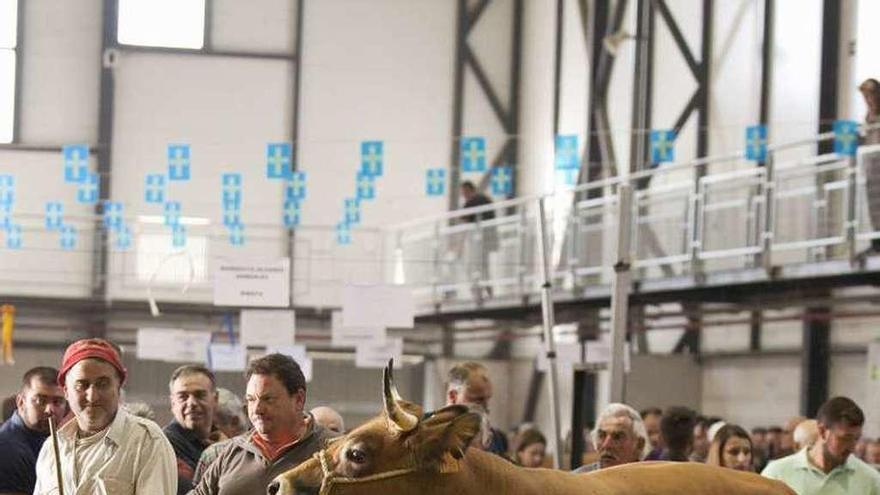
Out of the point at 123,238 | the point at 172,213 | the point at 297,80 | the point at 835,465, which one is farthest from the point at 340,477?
the point at 297,80

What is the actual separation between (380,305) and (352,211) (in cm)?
1469

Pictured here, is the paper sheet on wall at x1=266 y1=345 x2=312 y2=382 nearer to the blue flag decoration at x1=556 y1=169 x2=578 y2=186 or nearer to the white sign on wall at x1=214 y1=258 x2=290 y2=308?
the white sign on wall at x1=214 y1=258 x2=290 y2=308

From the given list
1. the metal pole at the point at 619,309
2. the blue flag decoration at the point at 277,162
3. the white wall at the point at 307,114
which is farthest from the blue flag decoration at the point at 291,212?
the metal pole at the point at 619,309

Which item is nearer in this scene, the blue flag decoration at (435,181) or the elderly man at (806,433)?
the elderly man at (806,433)

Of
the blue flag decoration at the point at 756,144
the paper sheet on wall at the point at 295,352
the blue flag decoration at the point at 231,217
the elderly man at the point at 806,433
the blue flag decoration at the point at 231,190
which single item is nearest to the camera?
the elderly man at the point at 806,433

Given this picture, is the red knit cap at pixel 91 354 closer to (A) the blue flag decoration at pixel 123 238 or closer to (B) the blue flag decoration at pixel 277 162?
(B) the blue flag decoration at pixel 277 162

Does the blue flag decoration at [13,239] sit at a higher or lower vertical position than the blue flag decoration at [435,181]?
lower

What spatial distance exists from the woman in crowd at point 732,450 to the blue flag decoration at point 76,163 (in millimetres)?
15239

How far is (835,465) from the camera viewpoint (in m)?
9.07

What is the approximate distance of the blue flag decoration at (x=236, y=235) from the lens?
26.7 meters

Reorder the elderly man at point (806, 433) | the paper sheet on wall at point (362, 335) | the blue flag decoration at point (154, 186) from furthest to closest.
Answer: the blue flag decoration at point (154, 186) → the paper sheet on wall at point (362, 335) → the elderly man at point (806, 433)

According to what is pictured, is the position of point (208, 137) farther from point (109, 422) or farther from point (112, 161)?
point (109, 422)

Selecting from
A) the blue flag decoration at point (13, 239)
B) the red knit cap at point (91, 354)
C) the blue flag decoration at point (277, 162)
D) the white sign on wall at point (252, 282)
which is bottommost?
the red knit cap at point (91, 354)

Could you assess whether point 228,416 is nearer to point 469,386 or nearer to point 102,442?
point 469,386
